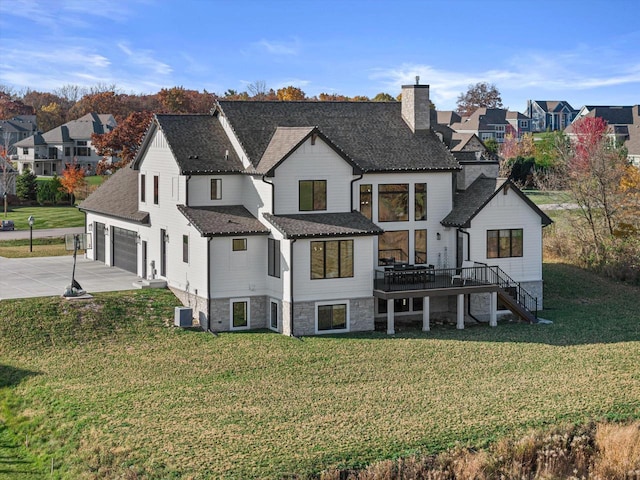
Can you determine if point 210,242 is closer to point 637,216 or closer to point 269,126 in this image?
point 269,126

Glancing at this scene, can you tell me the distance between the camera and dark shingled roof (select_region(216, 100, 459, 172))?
40.3 metres

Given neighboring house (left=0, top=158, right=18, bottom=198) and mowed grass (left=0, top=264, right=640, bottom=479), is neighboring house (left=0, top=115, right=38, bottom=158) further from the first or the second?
mowed grass (left=0, top=264, right=640, bottom=479)

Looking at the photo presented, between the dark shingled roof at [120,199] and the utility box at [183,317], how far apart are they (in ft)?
25.3

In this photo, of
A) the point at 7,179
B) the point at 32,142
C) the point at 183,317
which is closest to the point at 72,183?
the point at 7,179

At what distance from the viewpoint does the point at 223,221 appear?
37.8 metres

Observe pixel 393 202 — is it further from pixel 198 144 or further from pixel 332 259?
pixel 198 144

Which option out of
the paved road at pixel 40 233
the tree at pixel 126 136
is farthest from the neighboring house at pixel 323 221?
the tree at pixel 126 136

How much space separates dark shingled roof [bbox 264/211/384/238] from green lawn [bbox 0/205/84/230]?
32747 mm

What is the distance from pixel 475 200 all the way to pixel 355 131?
616 cm

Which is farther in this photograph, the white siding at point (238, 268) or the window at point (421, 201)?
the window at point (421, 201)

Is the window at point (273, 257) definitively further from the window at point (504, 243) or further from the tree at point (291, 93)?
the tree at point (291, 93)

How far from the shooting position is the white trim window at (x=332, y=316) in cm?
3672

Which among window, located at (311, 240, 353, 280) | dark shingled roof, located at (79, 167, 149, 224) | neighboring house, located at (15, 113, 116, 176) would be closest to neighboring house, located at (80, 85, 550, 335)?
window, located at (311, 240, 353, 280)

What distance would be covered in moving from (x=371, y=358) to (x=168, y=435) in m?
9.96
